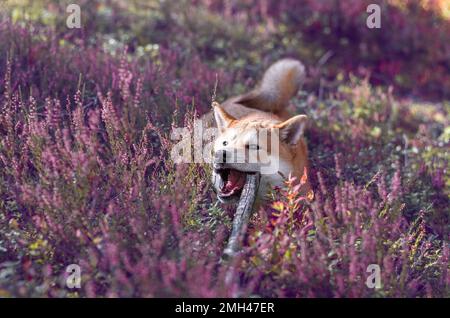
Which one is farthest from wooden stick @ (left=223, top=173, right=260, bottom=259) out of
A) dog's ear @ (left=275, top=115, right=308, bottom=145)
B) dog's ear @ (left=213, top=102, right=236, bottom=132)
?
dog's ear @ (left=213, top=102, right=236, bottom=132)

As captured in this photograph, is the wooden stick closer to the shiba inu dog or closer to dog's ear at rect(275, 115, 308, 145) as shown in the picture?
the shiba inu dog

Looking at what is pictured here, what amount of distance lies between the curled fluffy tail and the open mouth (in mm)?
1816

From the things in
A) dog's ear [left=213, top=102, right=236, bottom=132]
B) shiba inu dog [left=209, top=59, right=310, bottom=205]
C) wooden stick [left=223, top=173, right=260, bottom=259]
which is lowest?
wooden stick [left=223, top=173, right=260, bottom=259]

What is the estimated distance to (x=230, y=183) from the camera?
15.0ft

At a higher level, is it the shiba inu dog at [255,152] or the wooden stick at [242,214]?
the shiba inu dog at [255,152]

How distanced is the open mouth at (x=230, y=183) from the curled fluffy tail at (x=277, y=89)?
1.82 meters

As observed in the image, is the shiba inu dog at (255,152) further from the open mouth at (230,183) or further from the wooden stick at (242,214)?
the wooden stick at (242,214)

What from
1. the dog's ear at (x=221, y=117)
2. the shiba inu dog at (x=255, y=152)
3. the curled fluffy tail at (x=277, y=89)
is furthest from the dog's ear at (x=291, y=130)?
the curled fluffy tail at (x=277, y=89)

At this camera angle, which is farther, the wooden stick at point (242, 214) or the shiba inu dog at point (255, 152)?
the shiba inu dog at point (255, 152)

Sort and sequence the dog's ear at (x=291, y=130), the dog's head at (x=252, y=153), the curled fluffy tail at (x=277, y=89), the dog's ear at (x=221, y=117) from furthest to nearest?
the curled fluffy tail at (x=277, y=89)
the dog's ear at (x=221, y=117)
the dog's ear at (x=291, y=130)
the dog's head at (x=252, y=153)

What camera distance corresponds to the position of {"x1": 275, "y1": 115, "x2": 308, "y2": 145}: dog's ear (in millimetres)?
4824

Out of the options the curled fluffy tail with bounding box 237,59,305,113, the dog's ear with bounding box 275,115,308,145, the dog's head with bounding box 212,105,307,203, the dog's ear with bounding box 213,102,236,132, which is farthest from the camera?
the curled fluffy tail with bounding box 237,59,305,113

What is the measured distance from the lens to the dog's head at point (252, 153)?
4.47 metres

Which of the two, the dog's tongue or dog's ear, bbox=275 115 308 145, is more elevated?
dog's ear, bbox=275 115 308 145
